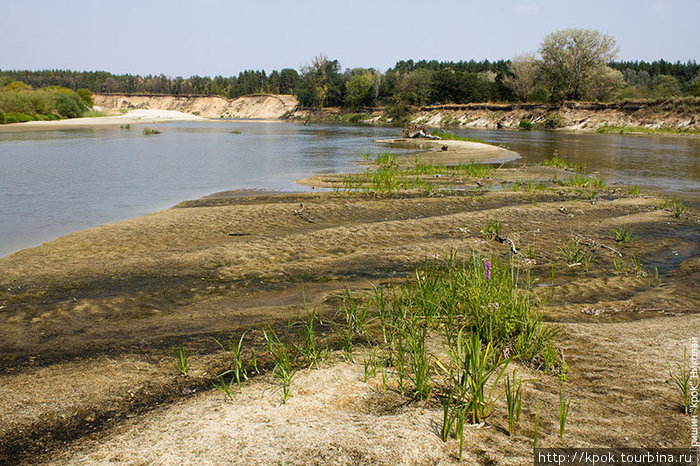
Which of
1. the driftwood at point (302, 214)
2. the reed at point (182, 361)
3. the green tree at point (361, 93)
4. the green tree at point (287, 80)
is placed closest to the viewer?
the reed at point (182, 361)

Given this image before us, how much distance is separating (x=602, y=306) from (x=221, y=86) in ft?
629

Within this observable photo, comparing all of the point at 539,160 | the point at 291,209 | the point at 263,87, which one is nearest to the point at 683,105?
the point at 539,160

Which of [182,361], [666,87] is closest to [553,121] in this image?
[666,87]

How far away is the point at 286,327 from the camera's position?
17.0 ft

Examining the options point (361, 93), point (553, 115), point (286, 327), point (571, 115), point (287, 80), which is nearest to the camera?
point (286, 327)

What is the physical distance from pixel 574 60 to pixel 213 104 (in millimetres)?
121787

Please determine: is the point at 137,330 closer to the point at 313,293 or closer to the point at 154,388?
the point at 154,388

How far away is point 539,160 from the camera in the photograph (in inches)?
1021

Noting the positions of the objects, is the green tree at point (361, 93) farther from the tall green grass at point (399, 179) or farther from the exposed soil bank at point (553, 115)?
the tall green grass at point (399, 179)

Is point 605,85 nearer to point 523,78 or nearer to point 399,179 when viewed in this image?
point 523,78

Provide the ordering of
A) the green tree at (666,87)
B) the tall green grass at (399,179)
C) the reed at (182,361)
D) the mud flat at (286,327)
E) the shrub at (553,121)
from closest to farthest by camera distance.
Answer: the mud flat at (286,327)
the reed at (182,361)
the tall green grass at (399,179)
the shrub at (553,121)
the green tree at (666,87)

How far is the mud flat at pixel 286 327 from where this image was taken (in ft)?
10.1

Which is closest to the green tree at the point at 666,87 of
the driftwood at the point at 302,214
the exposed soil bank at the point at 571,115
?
the exposed soil bank at the point at 571,115

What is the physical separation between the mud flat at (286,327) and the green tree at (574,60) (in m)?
72.3
